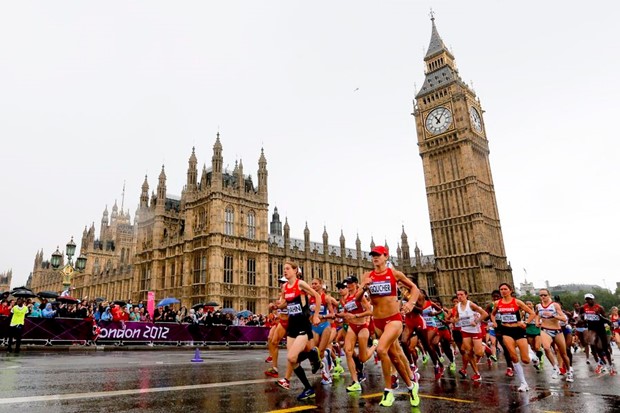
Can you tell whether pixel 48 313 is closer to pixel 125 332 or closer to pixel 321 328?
pixel 125 332

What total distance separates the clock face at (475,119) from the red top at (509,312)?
60.0 meters

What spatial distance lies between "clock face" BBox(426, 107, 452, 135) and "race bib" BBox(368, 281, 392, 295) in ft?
204

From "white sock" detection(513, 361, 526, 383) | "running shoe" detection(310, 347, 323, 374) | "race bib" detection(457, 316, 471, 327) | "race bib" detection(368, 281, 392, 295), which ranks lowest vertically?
"white sock" detection(513, 361, 526, 383)

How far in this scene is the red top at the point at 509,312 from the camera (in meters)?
8.27

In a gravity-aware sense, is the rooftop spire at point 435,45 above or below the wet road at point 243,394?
above

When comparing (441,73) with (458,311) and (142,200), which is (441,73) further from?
(458,311)

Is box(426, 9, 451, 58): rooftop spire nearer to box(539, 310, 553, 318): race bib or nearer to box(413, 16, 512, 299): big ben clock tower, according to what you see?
box(413, 16, 512, 299): big ben clock tower

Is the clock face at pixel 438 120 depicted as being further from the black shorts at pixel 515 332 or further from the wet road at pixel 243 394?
the black shorts at pixel 515 332

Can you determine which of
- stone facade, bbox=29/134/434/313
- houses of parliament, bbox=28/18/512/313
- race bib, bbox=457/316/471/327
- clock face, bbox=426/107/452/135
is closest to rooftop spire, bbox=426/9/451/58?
houses of parliament, bbox=28/18/512/313

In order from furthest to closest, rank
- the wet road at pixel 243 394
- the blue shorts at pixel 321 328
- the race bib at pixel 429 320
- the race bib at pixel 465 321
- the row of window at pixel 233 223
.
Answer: the row of window at pixel 233 223 → the race bib at pixel 429 320 → the race bib at pixel 465 321 → the blue shorts at pixel 321 328 → the wet road at pixel 243 394

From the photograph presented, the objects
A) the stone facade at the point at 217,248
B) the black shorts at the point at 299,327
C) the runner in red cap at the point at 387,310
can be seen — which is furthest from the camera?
the stone facade at the point at 217,248

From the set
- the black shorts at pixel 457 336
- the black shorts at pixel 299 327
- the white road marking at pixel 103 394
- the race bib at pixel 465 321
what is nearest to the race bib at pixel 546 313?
the black shorts at pixel 457 336

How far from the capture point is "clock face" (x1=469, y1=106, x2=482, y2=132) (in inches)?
2508

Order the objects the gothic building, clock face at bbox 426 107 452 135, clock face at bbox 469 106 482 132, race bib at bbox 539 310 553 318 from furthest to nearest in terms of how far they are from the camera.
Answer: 1. the gothic building
2. clock face at bbox 426 107 452 135
3. clock face at bbox 469 106 482 132
4. race bib at bbox 539 310 553 318
